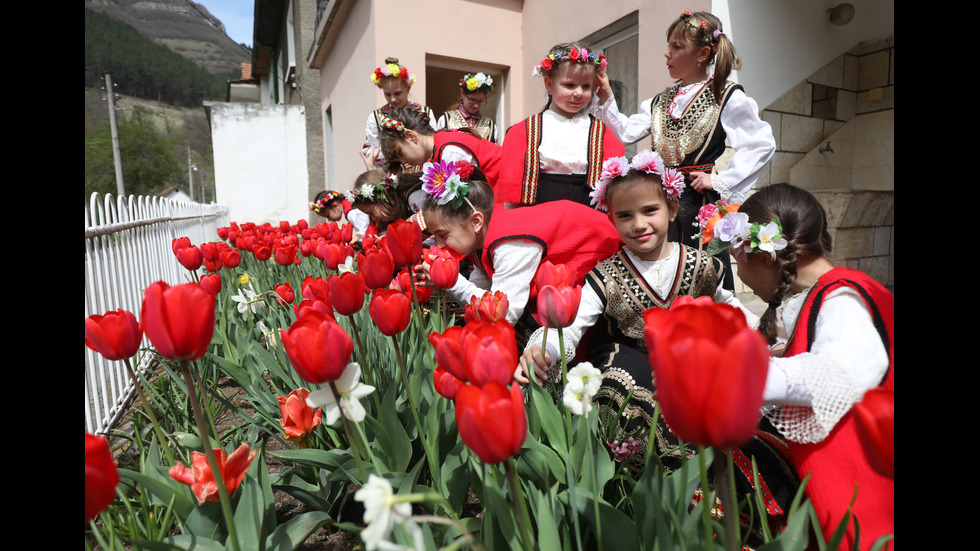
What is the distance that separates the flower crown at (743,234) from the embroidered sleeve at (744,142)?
3.61 ft

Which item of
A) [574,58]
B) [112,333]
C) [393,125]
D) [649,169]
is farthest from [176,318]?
[393,125]

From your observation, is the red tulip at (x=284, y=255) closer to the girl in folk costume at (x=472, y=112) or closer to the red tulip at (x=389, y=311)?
the red tulip at (x=389, y=311)

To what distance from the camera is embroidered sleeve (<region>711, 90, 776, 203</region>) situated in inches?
90.4

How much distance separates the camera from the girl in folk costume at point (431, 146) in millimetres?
2619

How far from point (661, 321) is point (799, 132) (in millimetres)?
4301

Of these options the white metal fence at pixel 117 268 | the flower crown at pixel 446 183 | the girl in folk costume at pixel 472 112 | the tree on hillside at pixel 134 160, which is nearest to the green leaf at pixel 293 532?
the white metal fence at pixel 117 268

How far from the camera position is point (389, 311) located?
110cm

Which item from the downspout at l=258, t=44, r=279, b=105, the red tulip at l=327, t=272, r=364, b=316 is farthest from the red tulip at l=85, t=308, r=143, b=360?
the downspout at l=258, t=44, r=279, b=105

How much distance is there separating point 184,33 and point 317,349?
12151cm

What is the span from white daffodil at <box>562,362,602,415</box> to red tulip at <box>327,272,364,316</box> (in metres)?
0.50

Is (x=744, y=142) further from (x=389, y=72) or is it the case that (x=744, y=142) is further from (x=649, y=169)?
(x=389, y=72)
